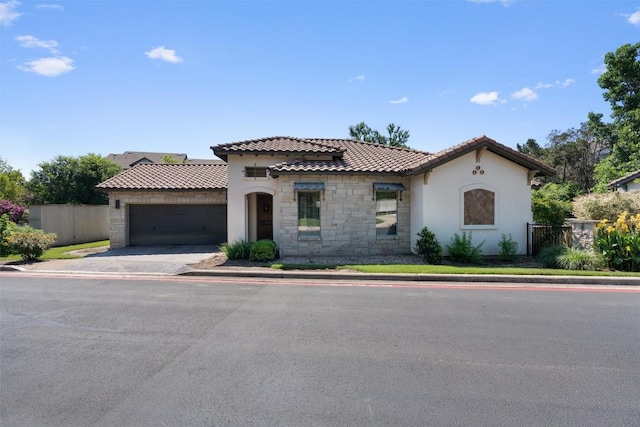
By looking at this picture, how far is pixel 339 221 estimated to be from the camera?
1433cm

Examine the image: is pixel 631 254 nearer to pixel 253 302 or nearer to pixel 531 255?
pixel 531 255

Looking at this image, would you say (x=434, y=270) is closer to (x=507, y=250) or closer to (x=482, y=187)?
(x=507, y=250)

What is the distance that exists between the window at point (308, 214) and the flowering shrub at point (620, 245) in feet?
31.5

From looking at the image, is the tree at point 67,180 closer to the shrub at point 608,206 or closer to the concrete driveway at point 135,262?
the concrete driveway at point 135,262

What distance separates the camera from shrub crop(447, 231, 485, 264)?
12891mm

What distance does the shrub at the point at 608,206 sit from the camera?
44.9ft

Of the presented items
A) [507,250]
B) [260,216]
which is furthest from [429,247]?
[260,216]

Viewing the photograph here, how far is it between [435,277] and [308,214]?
5.78 metres

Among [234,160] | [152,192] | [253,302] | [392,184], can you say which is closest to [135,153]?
[152,192]

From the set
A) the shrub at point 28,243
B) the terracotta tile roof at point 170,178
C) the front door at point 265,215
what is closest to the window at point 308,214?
the front door at point 265,215

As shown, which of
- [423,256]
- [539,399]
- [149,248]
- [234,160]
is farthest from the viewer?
[149,248]

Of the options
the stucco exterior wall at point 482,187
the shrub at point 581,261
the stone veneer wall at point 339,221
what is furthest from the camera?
the stone veneer wall at point 339,221

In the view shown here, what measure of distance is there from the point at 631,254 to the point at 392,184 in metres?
7.88

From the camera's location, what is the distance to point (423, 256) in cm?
1330
